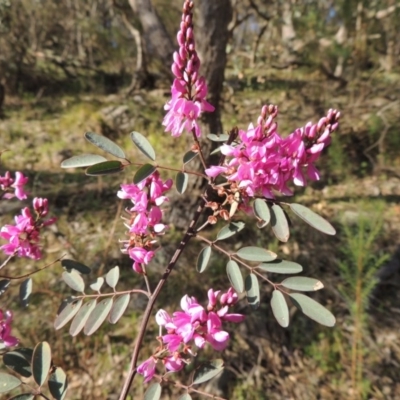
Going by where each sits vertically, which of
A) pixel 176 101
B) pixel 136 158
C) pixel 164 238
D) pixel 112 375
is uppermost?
pixel 176 101

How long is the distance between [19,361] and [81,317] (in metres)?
0.19

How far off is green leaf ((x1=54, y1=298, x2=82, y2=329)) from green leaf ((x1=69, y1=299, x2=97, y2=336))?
2 centimetres

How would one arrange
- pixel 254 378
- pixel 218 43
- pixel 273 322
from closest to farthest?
pixel 254 378
pixel 273 322
pixel 218 43

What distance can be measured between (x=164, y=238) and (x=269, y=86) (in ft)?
9.02

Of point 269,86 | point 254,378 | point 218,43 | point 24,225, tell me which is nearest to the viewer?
point 24,225

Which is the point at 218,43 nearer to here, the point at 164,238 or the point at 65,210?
the point at 164,238

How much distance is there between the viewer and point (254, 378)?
217 cm

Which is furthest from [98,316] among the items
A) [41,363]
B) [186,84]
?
[186,84]

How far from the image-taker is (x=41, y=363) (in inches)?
38.7

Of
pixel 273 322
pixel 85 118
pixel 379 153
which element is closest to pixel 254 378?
pixel 273 322

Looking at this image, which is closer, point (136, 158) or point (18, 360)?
point (18, 360)

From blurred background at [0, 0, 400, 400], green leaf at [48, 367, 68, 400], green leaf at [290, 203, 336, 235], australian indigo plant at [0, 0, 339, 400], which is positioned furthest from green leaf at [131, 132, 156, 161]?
blurred background at [0, 0, 400, 400]

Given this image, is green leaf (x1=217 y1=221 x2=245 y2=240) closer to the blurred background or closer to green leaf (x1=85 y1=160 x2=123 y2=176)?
green leaf (x1=85 y1=160 x2=123 y2=176)

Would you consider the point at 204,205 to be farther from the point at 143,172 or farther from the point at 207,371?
the point at 207,371
